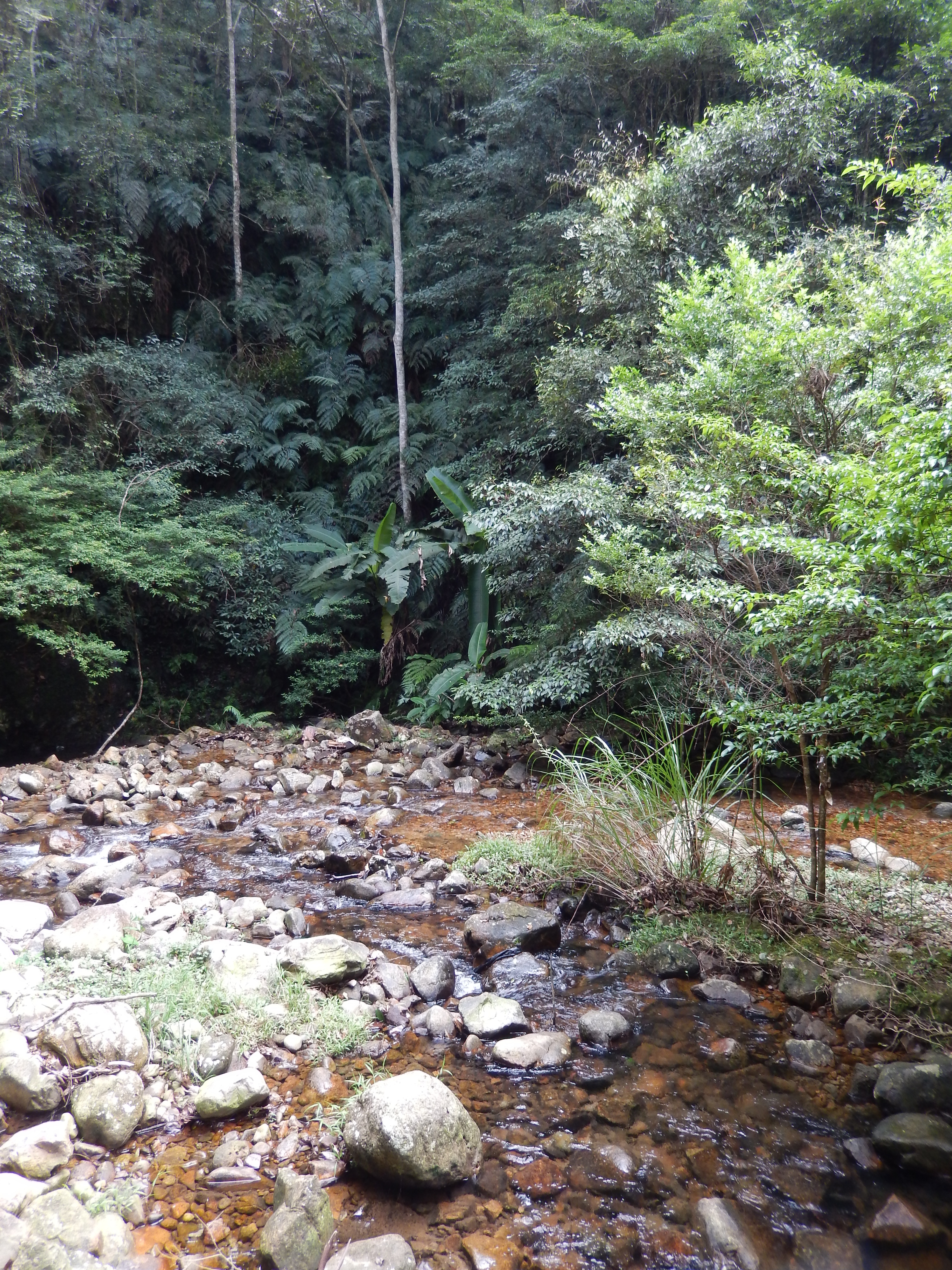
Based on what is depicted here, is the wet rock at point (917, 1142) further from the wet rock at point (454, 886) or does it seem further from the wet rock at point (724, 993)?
the wet rock at point (454, 886)

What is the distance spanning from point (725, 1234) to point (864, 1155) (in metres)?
0.55

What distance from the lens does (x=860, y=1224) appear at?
189cm

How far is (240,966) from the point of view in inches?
110

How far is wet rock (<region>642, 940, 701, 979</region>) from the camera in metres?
3.06

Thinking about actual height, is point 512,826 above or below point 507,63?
below

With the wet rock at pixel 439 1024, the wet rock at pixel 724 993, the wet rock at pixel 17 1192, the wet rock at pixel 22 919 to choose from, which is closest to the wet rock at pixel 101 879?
the wet rock at pixel 22 919

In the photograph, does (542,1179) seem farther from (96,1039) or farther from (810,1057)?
(96,1039)

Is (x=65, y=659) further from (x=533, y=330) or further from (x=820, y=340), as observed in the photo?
(x=820, y=340)

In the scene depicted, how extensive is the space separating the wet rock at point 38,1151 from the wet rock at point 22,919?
47.4 inches

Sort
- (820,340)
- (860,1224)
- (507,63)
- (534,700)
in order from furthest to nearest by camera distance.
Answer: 1. (507,63)
2. (534,700)
3. (820,340)
4. (860,1224)

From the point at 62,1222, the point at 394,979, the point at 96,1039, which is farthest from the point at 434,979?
the point at 62,1222

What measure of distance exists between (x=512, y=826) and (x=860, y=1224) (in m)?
3.20

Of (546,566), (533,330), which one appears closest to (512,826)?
(546,566)

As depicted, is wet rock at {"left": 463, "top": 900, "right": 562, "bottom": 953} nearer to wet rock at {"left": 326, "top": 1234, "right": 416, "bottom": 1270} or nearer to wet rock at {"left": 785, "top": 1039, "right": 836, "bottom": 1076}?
wet rock at {"left": 785, "top": 1039, "right": 836, "bottom": 1076}
